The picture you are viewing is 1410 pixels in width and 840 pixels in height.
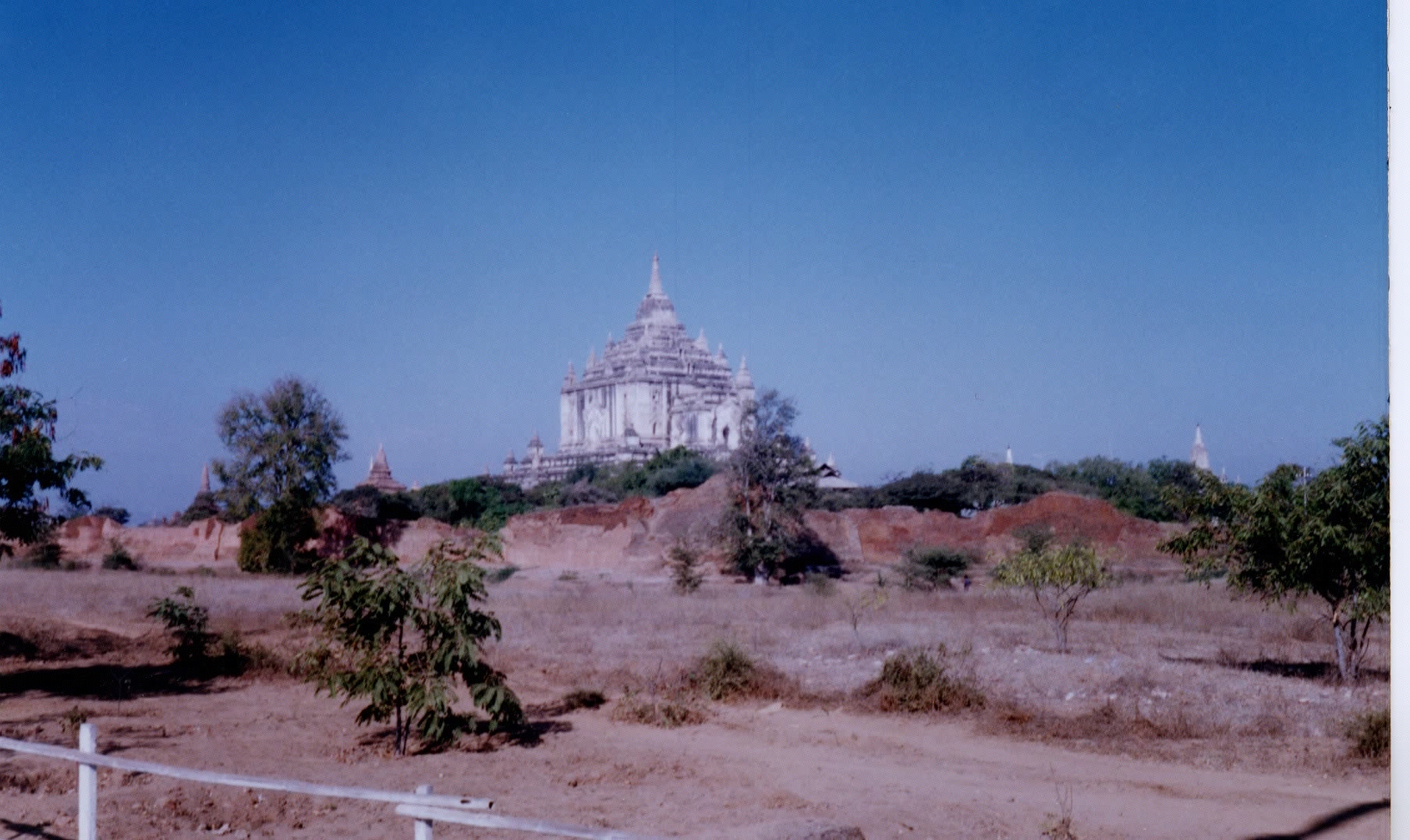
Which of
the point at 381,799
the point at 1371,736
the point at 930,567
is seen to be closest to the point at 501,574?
the point at 930,567

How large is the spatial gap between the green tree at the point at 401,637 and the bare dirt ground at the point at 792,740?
0.37m

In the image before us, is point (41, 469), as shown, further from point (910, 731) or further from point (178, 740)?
point (910, 731)

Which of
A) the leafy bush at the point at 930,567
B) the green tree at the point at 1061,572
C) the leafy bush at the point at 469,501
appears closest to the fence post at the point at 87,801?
the green tree at the point at 1061,572

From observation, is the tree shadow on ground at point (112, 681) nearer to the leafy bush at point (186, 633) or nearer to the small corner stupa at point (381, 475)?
the leafy bush at point (186, 633)

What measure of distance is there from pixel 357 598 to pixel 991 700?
19.4 ft

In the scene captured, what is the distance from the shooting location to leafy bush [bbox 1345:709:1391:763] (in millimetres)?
8266

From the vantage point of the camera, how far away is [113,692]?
467 inches

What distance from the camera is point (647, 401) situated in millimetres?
64750

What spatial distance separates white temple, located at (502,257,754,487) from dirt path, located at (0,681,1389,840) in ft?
163

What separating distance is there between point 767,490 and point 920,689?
20225mm

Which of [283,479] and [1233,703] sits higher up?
[283,479]

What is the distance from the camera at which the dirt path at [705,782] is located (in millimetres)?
6848

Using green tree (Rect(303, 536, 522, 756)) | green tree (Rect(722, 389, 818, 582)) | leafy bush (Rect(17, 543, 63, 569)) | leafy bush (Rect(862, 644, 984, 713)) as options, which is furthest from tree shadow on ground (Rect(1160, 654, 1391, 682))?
leafy bush (Rect(17, 543, 63, 569))

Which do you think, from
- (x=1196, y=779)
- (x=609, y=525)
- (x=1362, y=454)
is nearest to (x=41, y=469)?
(x=1196, y=779)
